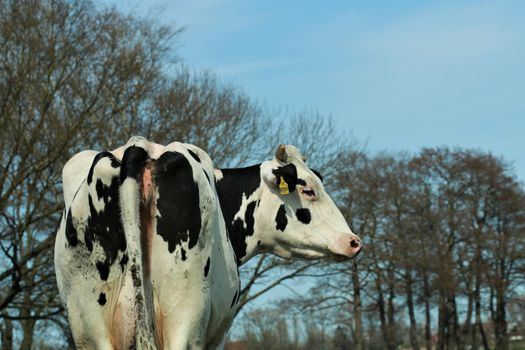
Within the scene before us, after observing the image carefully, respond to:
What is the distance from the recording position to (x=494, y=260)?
4994cm

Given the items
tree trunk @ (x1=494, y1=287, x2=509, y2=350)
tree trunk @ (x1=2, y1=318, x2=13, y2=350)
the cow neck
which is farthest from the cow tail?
tree trunk @ (x1=494, y1=287, x2=509, y2=350)

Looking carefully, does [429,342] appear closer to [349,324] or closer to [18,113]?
[349,324]

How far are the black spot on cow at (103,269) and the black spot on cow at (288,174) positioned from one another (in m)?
2.71

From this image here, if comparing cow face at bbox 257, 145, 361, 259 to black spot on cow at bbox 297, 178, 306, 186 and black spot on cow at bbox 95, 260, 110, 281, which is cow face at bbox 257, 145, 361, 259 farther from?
black spot on cow at bbox 95, 260, 110, 281

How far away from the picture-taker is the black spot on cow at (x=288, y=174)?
7379mm

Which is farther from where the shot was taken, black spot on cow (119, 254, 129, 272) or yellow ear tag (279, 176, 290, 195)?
yellow ear tag (279, 176, 290, 195)

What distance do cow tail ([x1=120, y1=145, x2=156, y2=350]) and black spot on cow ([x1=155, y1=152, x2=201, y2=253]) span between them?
5.2 inches

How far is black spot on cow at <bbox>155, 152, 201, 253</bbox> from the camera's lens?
4965 millimetres

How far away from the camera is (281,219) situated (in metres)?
7.60

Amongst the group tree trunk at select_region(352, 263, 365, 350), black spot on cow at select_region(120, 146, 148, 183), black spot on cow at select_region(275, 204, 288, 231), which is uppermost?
tree trunk at select_region(352, 263, 365, 350)

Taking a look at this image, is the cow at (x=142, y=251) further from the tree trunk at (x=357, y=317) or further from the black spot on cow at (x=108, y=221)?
the tree trunk at (x=357, y=317)

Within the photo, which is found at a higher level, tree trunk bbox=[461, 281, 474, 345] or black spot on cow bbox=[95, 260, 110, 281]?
tree trunk bbox=[461, 281, 474, 345]

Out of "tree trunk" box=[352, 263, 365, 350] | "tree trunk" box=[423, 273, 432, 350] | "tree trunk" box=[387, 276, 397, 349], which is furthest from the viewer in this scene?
"tree trunk" box=[387, 276, 397, 349]

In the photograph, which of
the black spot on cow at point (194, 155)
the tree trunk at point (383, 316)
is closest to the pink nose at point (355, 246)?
the black spot on cow at point (194, 155)
